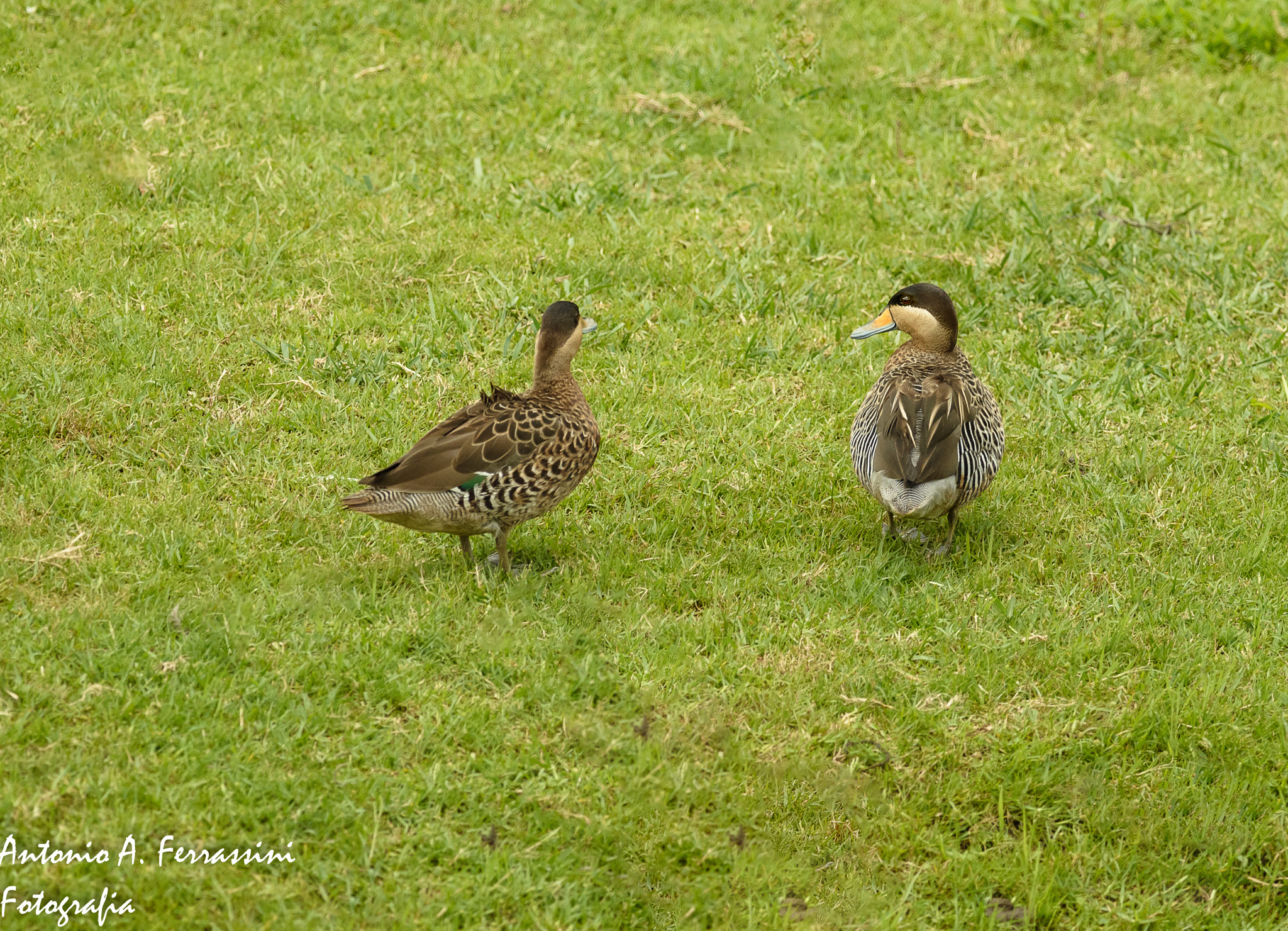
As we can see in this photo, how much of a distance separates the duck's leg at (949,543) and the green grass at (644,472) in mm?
89

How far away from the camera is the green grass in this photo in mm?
4660

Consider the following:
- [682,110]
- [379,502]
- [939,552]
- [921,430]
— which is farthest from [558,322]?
[682,110]

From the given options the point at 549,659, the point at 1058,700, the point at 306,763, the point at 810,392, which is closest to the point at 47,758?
the point at 306,763

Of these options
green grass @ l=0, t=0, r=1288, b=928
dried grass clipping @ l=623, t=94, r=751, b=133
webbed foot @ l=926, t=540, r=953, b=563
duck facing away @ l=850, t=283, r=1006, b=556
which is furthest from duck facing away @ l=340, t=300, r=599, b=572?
dried grass clipping @ l=623, t=94, r=751, b=133

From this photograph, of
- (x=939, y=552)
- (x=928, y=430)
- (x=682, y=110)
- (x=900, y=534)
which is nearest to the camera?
(x=928, y=430)

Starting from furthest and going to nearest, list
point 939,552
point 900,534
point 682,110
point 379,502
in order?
point 682,110 < point 900,534 < point 939,552 < point 379,502

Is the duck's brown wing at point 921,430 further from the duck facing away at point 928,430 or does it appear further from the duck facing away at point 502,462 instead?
the duck facing away at point 502,462

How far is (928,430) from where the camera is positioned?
237 inches

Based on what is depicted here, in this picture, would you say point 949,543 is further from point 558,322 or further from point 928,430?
point 558,322

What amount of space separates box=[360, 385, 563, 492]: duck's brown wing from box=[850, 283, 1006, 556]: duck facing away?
150 cm

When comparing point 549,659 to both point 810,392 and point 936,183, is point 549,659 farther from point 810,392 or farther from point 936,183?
point 936,183

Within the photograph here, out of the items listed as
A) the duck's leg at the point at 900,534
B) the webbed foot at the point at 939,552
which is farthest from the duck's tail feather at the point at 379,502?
the webbed foot at the point at 939,552

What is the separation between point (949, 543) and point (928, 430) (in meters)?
0.70

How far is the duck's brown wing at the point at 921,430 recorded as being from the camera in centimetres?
592
